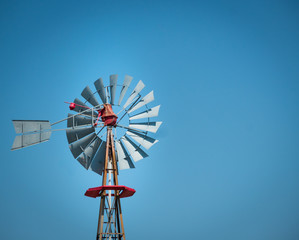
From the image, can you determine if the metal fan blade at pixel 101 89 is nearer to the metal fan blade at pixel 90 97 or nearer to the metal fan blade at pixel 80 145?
the metal fan blade at pixel 90 97

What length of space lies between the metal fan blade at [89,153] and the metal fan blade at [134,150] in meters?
1.00

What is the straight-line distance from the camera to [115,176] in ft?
40.0

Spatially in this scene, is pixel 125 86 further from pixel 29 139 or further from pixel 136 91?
pixel 29 139

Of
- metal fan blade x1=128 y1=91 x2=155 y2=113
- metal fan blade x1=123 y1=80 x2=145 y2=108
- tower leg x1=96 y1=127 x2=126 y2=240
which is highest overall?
metal fan blade x1=123 y1=80 x2=145 y2=108

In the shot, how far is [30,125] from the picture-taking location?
11.2 meters

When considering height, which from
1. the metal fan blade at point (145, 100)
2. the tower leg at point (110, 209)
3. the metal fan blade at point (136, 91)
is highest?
the metal fan blade at point (136, 91)

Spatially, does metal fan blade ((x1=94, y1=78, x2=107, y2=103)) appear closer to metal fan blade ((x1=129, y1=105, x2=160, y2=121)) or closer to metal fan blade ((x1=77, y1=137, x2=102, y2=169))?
metal fan blade ((x1=129, y1=105, x2=160, y2=121))

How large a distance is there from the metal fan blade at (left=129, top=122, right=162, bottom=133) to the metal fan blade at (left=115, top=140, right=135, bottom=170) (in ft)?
3.07

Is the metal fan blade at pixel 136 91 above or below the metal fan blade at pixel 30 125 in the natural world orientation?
above

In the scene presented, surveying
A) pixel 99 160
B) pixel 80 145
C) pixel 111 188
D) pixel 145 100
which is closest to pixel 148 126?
pixel 145 100

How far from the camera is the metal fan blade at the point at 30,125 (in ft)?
35.9

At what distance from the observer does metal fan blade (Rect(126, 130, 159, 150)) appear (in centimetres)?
1341

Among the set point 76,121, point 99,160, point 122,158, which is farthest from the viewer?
point 122,158

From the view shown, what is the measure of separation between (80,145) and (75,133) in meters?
0.44
